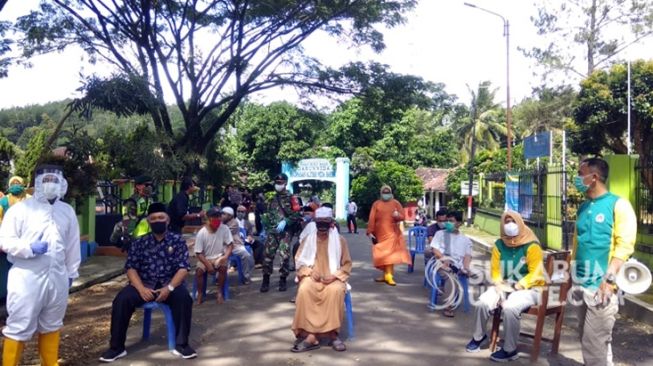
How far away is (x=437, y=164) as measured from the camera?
40844 millimetres

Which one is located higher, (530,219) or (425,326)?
(530,219)

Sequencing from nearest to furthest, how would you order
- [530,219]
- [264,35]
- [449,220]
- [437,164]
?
[449,220] < [530,219] < [264,35] < [437,164]

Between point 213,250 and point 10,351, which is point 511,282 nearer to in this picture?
point 213,250

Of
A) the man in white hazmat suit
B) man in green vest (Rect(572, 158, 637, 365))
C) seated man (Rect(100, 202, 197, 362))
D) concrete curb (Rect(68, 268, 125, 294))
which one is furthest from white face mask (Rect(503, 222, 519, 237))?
concrete curb (Rect(68, 268, 125, 294))

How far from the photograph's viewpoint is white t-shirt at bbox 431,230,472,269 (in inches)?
304

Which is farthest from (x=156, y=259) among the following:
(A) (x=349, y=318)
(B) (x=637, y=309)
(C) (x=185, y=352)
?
(B) (x=637, y=309)

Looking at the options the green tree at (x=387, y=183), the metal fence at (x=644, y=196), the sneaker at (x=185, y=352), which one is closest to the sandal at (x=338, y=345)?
the sneaker at (x=185, y=352)

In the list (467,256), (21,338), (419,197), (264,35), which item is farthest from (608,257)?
(419,197)

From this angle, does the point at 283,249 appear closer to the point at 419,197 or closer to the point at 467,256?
the point at 467,256

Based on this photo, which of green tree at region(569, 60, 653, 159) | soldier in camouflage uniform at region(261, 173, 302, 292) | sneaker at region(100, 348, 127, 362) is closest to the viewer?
sneaker at region(100, 348, 127, 362)

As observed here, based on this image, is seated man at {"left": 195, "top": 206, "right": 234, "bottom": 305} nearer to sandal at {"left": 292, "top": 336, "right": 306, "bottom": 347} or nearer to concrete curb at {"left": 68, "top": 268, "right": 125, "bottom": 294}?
concrete curb at {"left": 68, "top": 268, "right": 125, "bottom": 294}

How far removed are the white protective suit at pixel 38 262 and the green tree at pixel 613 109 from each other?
22.7 metres

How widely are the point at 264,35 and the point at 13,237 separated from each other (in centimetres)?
1438

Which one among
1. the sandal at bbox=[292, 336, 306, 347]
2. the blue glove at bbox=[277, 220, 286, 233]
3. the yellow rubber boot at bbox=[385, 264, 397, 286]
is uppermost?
the blue glove at bbox=[277, 220, 286, 233]
